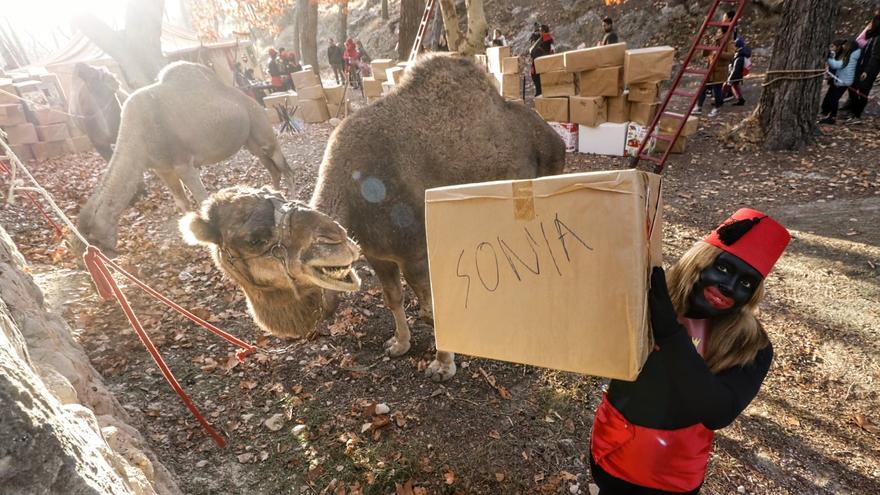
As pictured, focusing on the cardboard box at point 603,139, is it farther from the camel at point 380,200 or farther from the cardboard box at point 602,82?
the camel at point 380,200

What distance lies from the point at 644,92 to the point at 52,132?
17.3 meters

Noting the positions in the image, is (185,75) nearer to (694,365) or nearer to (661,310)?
(661,310)

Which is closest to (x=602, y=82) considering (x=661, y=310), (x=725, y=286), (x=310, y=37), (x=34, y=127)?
(x=725, y=286)

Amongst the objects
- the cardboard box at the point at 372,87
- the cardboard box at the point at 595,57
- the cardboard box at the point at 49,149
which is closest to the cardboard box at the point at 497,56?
the cardboard box at the point at 595,57

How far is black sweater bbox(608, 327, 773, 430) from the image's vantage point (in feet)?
6.02

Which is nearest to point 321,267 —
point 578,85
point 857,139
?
point 578,85

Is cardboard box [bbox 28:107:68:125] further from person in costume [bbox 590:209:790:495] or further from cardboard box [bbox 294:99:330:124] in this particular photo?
person in costume [bbox 590:209:790:495]

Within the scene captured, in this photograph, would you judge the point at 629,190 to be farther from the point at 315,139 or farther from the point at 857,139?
the point at 315,139

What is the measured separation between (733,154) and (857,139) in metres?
2.16

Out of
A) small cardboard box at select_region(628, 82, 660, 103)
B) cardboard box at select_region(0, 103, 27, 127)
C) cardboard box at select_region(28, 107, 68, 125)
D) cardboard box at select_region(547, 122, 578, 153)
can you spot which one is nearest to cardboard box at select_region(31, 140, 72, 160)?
cardboard box at select_region(28, 107, 68, 125)

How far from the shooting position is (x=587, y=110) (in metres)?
9.41

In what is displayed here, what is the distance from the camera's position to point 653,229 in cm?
178

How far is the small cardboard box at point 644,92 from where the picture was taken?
28.4ft

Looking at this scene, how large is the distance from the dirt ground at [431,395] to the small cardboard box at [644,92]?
337 cm
